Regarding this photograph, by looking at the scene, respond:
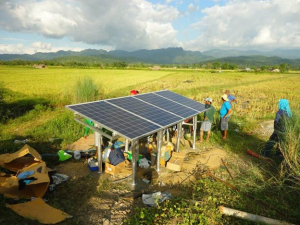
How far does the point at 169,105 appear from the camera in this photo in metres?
8.55

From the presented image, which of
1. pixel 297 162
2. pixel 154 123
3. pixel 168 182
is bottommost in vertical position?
pixel 168 182

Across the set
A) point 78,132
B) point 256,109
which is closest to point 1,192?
point 78,132

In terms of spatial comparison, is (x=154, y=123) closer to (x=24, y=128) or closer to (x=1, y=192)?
(x=1, y=192)

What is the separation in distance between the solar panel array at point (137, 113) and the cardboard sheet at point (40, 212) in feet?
7.56

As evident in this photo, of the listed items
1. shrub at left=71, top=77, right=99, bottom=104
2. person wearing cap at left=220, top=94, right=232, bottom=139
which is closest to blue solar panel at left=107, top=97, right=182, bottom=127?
person wearing cap at left=220, top=94, right=232, bottom=139

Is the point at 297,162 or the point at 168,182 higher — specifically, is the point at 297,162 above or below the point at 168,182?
above

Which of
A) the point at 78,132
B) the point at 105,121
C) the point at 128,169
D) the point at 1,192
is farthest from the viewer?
the point at 78,132

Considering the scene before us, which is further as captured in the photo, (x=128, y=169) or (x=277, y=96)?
(x=277, y=96)

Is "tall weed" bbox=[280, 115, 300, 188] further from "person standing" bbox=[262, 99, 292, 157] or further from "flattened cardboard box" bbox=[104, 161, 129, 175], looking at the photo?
"flattened cardboard box" bbox=[104, 161, 129, 175]

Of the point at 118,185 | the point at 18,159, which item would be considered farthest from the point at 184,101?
the point at 18,159

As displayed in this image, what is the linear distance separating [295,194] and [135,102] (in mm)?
5739

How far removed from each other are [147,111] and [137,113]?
56cm

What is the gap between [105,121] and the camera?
5.68 metres

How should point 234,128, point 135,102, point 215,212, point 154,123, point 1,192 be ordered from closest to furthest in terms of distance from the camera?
point 215,212 < point 1,192 < point 154,123 < point 135,102 < point 234,128
